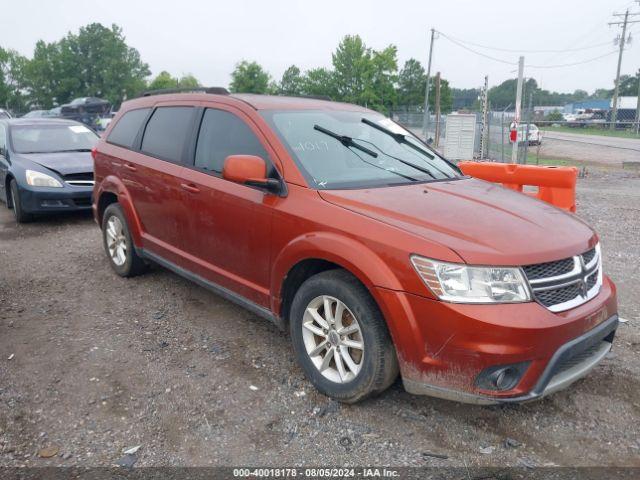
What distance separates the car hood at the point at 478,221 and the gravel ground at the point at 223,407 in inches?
39.8

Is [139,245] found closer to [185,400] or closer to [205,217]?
[205,217]

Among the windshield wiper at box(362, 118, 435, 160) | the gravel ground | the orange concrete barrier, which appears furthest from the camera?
the orange concrete barrier

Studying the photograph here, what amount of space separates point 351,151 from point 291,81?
205ft

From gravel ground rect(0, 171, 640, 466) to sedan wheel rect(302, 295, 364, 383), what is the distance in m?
0.23

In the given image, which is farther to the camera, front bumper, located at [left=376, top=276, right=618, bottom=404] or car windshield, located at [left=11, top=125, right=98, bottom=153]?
car windshield, located at [left=11, top=125, right=98, bottom=153]

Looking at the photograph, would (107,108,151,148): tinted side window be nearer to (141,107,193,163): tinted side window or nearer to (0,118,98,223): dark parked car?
(141,107,193,163): tinted side window

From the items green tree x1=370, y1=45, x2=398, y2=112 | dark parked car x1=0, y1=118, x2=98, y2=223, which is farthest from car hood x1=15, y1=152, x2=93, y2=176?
green tree x1=370, y1=45, x2=398, y2=112

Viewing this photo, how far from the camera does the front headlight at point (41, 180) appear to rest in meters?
7.81

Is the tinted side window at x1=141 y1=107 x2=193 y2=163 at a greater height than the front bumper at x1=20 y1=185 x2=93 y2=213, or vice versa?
the tinted side window at x1=141 y1=107 x2=193 y2=163

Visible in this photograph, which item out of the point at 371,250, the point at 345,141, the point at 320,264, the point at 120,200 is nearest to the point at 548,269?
the point at 371,250

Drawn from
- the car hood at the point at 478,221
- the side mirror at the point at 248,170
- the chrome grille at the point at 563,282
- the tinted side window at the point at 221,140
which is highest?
the tinted side window at the point at 221,140

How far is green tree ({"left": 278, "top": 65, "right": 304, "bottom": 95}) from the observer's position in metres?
62.9

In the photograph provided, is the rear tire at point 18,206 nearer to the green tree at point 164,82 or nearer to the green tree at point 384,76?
the green tree at point 384,76

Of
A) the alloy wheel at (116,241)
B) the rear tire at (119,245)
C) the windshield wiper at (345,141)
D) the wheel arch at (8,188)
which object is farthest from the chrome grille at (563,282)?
the wheel arch at (8,188)
